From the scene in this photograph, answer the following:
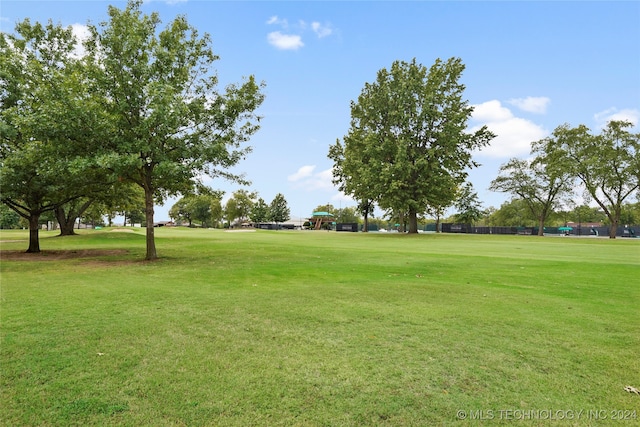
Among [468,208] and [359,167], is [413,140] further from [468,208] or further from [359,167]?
[468,208]

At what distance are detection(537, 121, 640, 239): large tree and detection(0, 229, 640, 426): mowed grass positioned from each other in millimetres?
44861

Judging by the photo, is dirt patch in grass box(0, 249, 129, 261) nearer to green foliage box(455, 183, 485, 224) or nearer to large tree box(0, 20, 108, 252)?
large tree box(0, 20, 108, 252)

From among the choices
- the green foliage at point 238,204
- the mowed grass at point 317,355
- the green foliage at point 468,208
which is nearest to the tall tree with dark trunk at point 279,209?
the green foliage at point 238,204

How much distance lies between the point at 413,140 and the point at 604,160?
23123 mm

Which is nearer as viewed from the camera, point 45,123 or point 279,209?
point 45,123

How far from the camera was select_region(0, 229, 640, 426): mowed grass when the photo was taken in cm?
329

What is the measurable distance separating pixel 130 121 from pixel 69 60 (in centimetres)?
757

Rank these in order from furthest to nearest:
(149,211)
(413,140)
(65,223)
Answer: (413,140), (65,223), (149,211)

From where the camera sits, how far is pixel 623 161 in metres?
43.8

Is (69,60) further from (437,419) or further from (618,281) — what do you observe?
Answer: (618,281)

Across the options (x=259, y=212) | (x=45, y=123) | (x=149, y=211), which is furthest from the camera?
(x=259, y=212)

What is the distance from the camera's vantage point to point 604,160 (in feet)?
145

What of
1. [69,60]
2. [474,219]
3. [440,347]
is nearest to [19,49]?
[69,60]

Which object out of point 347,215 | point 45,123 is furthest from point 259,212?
point 45,123
